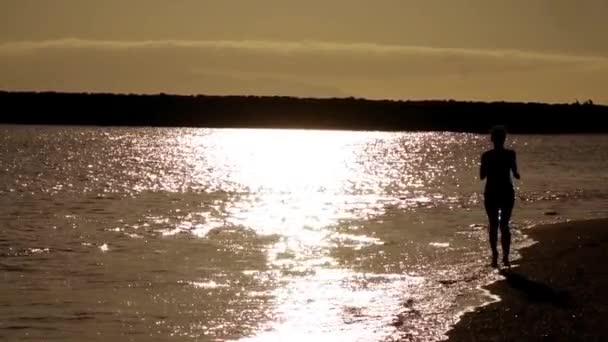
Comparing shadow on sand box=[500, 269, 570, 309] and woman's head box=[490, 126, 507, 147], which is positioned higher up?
woman's head box=[490, 126, 507, 147]

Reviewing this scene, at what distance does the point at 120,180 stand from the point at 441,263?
3716cm

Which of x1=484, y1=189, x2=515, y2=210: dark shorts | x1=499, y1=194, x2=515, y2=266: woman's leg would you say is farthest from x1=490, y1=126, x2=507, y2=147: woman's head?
x1=499, y1=194, x2=515, y2=266: woman's leg

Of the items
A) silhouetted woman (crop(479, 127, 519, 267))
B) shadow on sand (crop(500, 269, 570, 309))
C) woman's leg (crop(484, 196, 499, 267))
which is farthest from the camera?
woman's leg (crop(484, 196, 499, 267))

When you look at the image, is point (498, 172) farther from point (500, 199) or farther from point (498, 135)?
point (498, 135)

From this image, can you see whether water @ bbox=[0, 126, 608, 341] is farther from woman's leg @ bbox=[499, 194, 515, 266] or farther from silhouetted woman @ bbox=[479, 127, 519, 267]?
silhouetted woman @ bbox=[479, 127, 519, 267]

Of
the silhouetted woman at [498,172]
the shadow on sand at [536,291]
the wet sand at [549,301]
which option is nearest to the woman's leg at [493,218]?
the silhouetted woman at [498,172]

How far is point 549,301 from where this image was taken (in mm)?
13945

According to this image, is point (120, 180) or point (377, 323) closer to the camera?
point (377, 323)

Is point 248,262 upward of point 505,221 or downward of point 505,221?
downward

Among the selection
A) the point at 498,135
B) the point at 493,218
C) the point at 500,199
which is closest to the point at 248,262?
the point at 493,218

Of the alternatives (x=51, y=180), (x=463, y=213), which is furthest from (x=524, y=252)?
(x=51, y=180)

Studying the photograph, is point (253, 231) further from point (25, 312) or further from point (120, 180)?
point (120, 180)

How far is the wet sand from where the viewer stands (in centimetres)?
1221

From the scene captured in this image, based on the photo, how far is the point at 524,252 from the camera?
64.9ft
